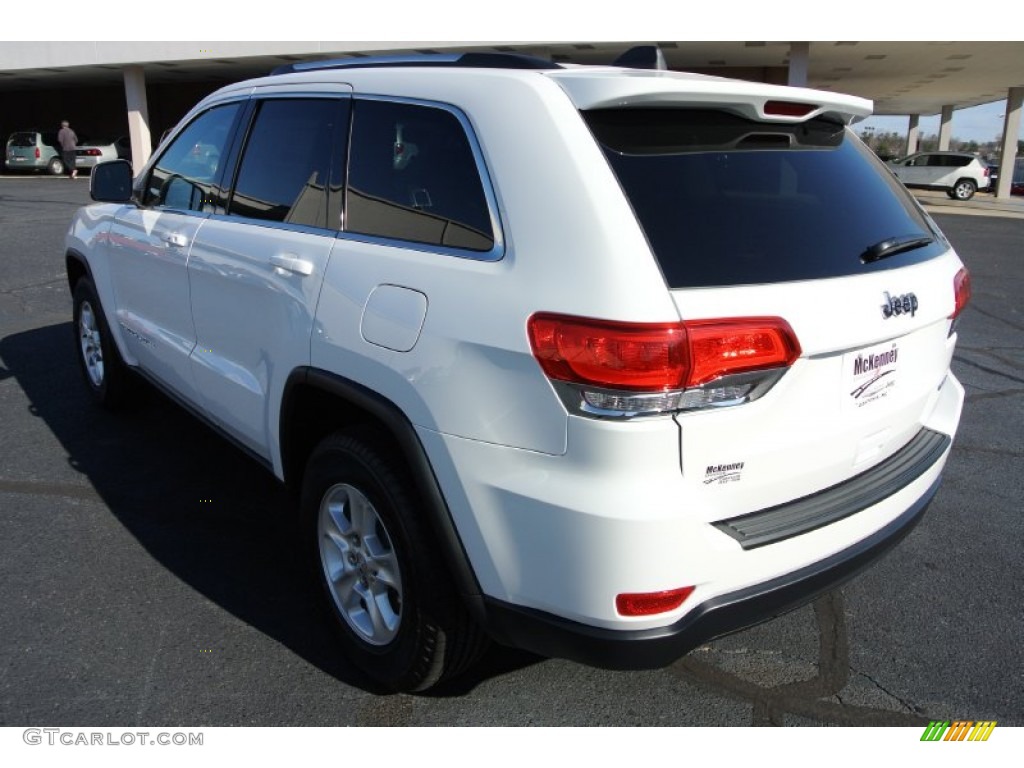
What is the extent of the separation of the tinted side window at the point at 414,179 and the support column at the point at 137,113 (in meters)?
29.3

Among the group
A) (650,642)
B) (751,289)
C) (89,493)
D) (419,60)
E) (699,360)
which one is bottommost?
(89,493)

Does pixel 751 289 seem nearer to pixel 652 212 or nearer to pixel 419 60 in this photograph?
pixel 652 212

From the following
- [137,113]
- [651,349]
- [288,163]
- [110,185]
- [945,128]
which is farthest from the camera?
[945,128]

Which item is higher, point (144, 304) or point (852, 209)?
point (852, 209)

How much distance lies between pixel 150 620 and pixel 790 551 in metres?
2.28

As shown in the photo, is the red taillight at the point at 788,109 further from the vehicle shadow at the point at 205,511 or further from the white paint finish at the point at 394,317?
the vehicle shadow at the point at 205,511

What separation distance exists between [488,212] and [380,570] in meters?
1.17

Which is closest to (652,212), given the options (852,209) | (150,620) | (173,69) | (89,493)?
(852,209)

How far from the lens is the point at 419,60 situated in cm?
272

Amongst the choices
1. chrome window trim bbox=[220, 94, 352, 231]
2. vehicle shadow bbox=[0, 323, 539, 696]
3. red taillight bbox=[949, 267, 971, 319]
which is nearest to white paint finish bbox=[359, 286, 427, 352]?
chrome window trim bbox=[220, 94, 352, 231]

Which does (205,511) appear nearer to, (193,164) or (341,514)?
(341,514)

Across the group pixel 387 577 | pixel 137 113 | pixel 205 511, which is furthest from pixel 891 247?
pixel 137 113

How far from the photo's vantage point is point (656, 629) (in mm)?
2035

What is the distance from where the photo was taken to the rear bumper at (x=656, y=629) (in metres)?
2.04
